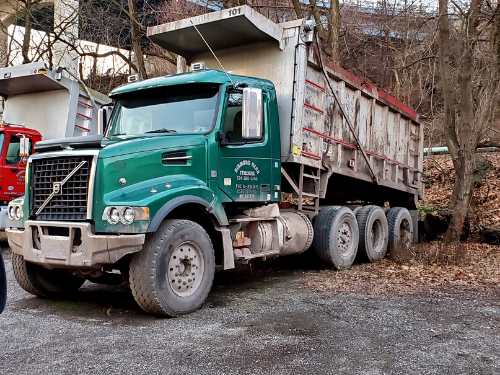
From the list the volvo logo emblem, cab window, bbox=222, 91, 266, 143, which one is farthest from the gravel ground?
cab window, bbox=222, 91, 266, 143

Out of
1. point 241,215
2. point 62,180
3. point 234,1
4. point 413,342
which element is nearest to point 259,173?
point 241,215

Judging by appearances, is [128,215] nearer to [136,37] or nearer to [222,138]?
[222,138]

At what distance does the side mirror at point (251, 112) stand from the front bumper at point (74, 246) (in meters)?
1.89

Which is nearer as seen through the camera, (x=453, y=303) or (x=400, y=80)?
(x=453, y=303)

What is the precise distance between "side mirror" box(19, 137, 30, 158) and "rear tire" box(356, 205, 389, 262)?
6.23m

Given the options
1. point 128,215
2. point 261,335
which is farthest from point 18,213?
point 261,335

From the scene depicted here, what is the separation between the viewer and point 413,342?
4.58 metres

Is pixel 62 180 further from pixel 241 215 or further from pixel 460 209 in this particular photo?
pixel 460 209

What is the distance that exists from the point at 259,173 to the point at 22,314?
3317 mm

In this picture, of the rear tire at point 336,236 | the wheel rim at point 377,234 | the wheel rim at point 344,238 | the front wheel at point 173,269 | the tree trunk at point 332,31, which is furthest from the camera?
the tree trunk at point 332,31

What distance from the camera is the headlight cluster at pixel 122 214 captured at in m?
5.15

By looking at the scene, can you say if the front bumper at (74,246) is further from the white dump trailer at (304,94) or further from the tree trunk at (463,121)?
the tree trunk at (463,121)

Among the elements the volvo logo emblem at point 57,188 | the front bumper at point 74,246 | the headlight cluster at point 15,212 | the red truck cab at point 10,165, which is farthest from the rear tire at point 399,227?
the red truck cab at point 10,165

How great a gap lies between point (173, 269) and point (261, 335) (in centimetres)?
129
